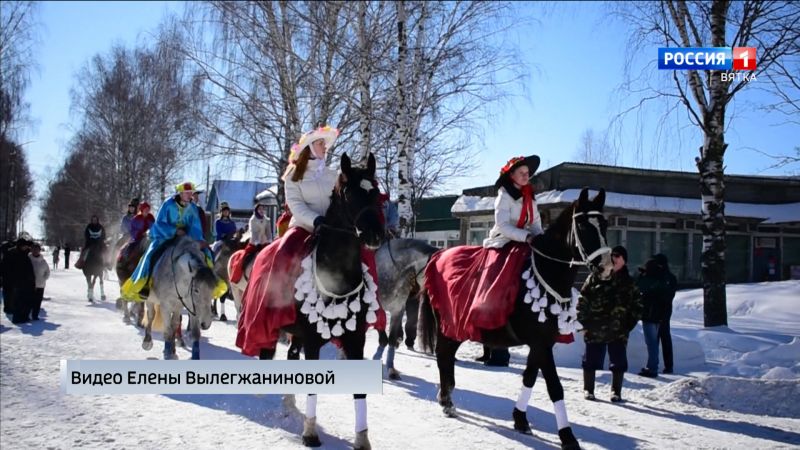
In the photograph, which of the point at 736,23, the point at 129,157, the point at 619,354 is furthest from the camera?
the point at 129,157

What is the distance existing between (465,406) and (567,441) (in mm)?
1750

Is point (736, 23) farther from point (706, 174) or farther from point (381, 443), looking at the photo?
point (381, 443)

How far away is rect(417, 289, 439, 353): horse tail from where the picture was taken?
6.74 metres

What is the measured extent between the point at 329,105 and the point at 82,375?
1115cm

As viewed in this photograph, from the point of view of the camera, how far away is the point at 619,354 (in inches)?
285

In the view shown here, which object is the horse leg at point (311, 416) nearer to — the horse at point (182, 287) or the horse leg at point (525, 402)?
the horse leg at point (525, 402)

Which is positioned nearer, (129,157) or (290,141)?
(290,141)

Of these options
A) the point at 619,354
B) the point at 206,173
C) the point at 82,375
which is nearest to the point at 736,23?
the point at 619,354

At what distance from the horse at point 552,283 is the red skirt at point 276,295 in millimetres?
1372

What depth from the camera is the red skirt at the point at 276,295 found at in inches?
187

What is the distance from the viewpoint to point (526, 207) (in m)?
5.55

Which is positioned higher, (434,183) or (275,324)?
(434,183)

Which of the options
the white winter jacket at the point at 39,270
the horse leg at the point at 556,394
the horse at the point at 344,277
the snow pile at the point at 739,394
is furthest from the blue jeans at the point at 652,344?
the white winter jacket at the point at 39,270

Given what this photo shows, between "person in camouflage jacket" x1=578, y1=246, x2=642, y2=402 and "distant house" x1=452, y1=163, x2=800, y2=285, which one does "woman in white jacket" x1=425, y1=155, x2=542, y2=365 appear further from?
"distant house" x1=452, y1=163, x2=800, y2=285
